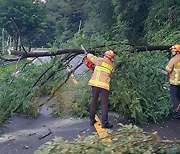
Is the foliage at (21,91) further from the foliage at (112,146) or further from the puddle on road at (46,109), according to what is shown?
the foliage at (112,146)

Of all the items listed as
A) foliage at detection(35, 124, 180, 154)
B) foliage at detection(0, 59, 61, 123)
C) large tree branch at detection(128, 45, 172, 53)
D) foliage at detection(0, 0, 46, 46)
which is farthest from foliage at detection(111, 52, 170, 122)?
foliage at detection(0, 0, 46, 46)

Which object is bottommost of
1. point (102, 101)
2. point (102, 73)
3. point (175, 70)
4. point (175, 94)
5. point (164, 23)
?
point (102, 101)

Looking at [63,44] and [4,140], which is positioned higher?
[63,44]

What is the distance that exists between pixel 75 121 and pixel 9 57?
211 cm

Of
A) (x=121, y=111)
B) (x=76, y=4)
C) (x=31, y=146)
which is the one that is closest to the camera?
(x=31, y=146)

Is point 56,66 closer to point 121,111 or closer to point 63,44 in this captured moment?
point 63,44

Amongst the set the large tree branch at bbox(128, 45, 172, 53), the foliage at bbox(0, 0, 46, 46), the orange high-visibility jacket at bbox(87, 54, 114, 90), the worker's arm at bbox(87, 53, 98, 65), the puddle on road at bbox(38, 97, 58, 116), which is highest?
the foliage at bbox(0, 0, 46, 46)

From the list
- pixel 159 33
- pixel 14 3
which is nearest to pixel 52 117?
pixel 159 33

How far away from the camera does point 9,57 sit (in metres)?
9.30

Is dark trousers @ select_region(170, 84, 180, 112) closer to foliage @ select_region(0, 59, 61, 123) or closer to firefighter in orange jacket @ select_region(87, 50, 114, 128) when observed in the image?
firefighter in orange jacket @ select_region(87, 50, 114, 128)

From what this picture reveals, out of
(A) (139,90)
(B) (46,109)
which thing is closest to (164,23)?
(B) (46,109)

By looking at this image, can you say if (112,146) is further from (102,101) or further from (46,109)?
(46,109)

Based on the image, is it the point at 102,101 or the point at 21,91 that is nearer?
the point at 102,101

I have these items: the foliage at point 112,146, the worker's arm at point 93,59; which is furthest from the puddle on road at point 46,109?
the foliage at point 112,146
